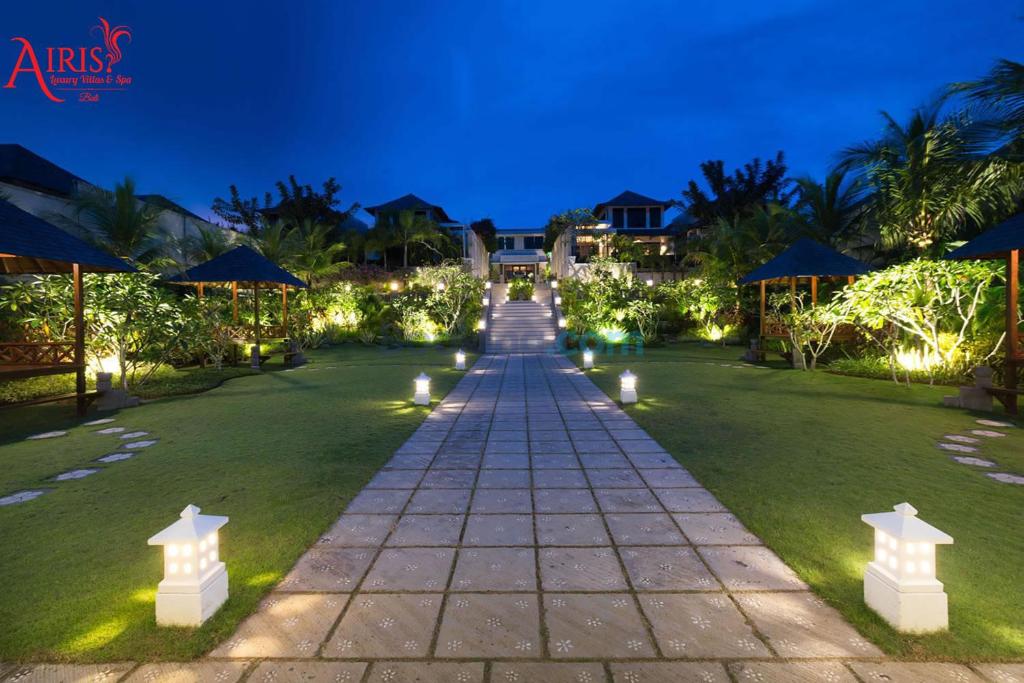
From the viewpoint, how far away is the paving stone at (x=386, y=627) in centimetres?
218

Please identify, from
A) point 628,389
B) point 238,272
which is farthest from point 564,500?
point 238,272

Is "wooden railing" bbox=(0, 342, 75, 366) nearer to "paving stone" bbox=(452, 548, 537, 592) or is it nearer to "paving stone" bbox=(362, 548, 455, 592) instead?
"paving stone" bbox=(362, 548, 455, 592)

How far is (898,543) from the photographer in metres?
2.29

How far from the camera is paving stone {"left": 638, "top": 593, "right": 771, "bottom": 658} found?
2.16 metres

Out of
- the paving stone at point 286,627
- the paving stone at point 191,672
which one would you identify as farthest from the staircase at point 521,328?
the paving stone at point 191,672

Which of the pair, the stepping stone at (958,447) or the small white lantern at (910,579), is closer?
the small white lantern at (910,579)

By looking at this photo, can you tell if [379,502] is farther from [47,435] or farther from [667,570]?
[47,435]

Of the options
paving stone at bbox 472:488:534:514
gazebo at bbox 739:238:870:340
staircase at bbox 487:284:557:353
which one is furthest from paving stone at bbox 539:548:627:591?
staircase at bbox 487:284:557:353

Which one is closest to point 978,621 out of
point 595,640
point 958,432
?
point 595,640

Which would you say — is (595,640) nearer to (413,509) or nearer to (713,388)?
(413,509)

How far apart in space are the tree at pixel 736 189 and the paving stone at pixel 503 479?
3047cm

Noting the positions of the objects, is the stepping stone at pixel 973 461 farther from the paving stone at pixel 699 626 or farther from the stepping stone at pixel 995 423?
the paving stone at pixel 699 626

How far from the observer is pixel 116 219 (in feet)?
44.0

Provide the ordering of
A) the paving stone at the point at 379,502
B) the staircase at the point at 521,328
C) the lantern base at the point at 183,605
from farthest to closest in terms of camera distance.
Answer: the staircase at the point at 521,328 < the paving stone at the point at 379,502 < the lantern base at the point at 183,605
